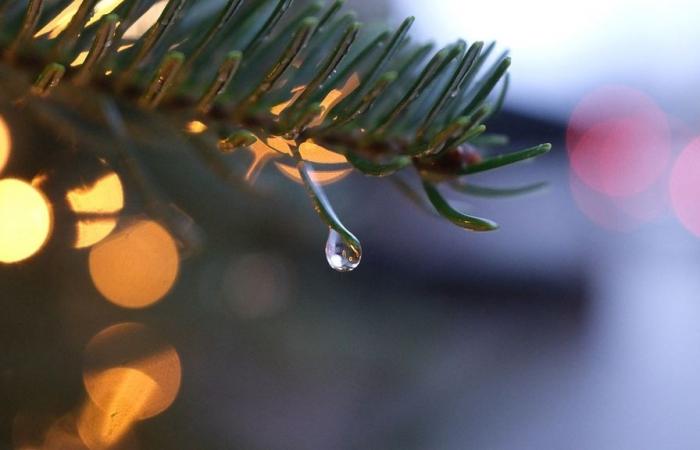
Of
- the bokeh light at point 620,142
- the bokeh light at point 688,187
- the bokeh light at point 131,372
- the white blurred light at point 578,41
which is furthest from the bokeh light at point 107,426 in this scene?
the bokeh light at point 688,187

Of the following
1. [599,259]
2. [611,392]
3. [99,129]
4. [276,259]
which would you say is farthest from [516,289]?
[99,129]

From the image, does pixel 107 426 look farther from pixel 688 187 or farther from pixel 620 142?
pixel 688 187

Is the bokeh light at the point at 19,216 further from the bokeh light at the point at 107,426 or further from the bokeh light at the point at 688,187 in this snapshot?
the bokeh light at the point at 688,187

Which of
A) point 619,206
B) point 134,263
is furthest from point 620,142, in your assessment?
point 134,263

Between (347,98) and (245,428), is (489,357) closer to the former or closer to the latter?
(245,428)

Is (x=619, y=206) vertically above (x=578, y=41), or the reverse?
(x=578, y=41)

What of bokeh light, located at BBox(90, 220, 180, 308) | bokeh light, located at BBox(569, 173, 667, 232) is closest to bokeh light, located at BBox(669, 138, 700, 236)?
bokeh light, located at BBox(569, 173, 667, 232)
